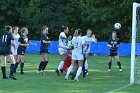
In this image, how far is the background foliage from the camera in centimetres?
4662

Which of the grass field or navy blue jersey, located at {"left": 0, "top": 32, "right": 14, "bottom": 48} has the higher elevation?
navy blue jersey, located at {"left": 0, "top": 32, "right": 14, "bottom": 48}

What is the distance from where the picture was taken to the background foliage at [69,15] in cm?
4662

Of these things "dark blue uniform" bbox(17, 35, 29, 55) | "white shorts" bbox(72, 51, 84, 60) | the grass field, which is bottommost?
the grass field

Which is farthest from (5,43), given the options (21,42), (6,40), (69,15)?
(69,15)

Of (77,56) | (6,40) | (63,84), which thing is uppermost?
(6,40)

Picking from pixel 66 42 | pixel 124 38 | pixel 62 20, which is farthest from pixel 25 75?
pixel 62 20

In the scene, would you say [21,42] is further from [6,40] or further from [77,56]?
[77,56]

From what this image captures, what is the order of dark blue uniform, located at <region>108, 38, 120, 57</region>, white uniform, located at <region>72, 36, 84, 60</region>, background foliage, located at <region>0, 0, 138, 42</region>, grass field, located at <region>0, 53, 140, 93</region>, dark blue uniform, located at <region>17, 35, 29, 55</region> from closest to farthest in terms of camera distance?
grass field, located at <region>0, 53, 140, 93</region> < white uniform, located at <region>72, 36, 84, 60</region> < dark blue uniform, located at <region>17, 35, 29, 55</region> < dark blue uniform, located at <region>108, 38, 120, 57</region> < background foliage, located at <region>0, 0, 138, 42</region>

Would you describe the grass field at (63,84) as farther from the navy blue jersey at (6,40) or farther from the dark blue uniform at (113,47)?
the dark blue uniform at (113,47)

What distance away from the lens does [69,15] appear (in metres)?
51.2

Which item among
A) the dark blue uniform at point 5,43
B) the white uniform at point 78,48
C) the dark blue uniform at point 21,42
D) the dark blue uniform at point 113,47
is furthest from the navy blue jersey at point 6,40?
the dark blue uniform at point 113,47

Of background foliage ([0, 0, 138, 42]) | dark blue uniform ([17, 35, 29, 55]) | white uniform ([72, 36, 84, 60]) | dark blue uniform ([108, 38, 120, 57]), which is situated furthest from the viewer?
background foliage ([0, 0, 138, 42])

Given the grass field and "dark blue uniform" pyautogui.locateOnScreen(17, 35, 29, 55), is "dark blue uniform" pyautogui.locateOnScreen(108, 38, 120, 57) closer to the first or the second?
the grass field

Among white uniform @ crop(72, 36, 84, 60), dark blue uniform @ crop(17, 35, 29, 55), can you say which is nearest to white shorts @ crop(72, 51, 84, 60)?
white uniform @ crop(72, 36, 84, 60)
